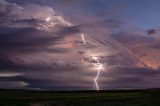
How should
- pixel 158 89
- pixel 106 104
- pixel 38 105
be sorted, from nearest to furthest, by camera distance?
pixel 38 105 < pixel 106 104 < pixel 158 89

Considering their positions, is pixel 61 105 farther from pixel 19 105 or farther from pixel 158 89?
pixel 158 89

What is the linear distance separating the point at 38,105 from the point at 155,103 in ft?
69.9

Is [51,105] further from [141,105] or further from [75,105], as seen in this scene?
[141,105]

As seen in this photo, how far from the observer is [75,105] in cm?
6638

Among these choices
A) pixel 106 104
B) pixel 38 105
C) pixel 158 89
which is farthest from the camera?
pixel 158 89

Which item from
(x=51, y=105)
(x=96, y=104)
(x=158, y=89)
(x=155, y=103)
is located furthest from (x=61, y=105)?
(x=158, y=89)

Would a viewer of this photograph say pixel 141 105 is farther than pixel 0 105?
No

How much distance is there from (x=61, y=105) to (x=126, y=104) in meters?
11.8

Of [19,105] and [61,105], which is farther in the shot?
[19,105]

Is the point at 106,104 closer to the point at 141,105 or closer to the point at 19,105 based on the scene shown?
the point at 141,105

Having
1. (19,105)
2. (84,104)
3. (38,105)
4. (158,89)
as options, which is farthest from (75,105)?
(158,89)

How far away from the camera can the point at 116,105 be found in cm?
6612

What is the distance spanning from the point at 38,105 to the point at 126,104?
15.9 m

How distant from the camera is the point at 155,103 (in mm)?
68625
